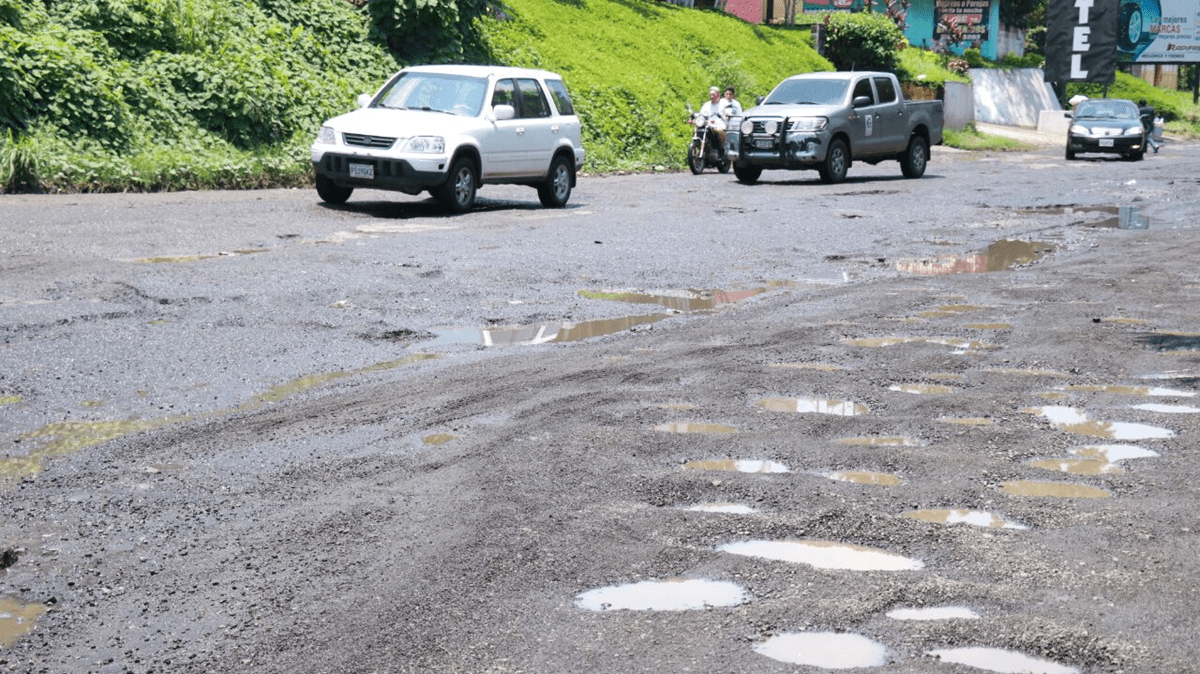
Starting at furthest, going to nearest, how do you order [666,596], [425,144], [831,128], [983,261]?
[831,128]
[425,144]
[983,261]
[666,596]

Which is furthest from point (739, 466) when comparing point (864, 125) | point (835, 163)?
point (864, 125)

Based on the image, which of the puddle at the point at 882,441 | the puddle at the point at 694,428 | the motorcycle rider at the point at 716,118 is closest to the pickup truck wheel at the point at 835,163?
the motorcycle rider at the point at 716,118

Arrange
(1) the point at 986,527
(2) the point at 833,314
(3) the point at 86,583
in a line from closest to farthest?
(3) the point at 86,583 < (1) the point at 986,527 < (2) the point at 833,314

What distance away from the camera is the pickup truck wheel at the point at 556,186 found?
64.3 feet

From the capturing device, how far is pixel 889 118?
26.5m

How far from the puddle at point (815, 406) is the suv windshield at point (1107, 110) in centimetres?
3141

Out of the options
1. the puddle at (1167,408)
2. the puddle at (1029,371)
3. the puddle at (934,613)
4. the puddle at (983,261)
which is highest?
the puddle at (934,613)

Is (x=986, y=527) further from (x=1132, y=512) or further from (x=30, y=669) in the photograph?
(x=30, y=669)

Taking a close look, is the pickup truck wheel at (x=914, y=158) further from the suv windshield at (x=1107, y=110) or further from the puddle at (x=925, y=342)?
the puddle at (x=925, y=342)

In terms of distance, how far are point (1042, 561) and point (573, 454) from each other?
209cm

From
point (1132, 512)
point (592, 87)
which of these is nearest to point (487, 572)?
point (1132, 512)

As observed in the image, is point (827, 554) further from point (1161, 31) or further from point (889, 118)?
point (1161, 31)

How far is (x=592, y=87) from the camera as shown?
32.2 m

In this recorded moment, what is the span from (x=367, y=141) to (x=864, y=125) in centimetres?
1132
